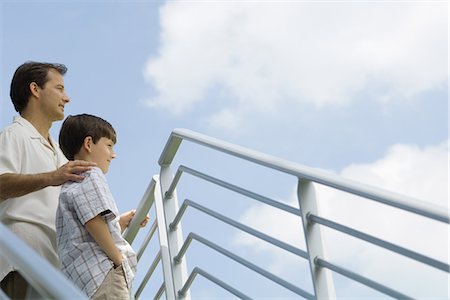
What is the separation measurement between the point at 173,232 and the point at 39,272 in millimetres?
1900

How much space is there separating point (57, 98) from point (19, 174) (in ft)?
1.44

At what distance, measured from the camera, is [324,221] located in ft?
6.84

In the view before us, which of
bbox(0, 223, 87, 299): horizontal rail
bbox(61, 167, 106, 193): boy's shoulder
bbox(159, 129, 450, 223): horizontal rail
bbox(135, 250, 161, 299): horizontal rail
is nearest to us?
bbox(0, 223, 87, 299): horizontal rail

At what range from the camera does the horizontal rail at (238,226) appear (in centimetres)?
221

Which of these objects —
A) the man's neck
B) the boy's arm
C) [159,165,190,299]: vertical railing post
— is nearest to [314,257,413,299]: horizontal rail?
the boy's arm

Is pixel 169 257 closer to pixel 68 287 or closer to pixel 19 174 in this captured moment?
pixel 19 174

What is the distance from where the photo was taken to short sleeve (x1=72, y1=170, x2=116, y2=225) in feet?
8.43

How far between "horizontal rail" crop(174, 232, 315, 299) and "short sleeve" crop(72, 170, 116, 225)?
1.06 feet

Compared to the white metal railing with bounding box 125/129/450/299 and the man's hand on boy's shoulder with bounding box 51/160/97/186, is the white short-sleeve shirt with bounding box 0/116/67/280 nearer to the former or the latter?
the man's hand on boy's shoulder with bounding box 51/160/97/186

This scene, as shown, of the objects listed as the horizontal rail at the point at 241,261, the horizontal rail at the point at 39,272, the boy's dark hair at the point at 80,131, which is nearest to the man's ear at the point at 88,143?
the boy's dark hair at the point at 80,131

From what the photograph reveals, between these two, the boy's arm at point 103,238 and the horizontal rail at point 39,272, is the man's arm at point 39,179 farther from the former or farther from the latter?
the horizontal rail at point 39,272

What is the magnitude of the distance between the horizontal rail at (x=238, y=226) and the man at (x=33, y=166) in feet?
1.30

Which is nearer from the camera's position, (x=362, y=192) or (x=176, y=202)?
(x=362, y=192)

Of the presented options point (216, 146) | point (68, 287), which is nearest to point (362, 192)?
point (216, 146)
